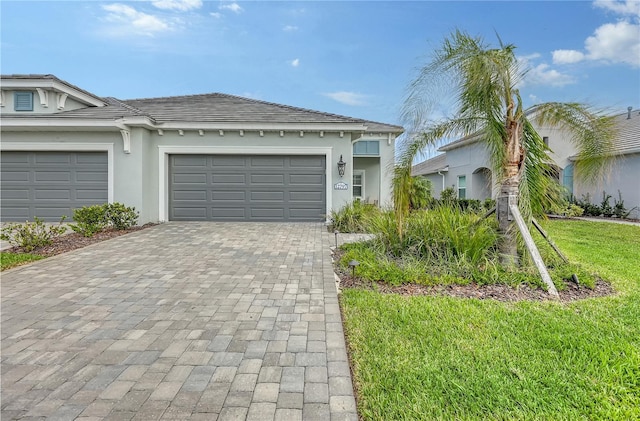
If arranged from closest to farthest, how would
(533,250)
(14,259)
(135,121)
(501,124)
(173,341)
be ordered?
(173,341)
(533,250)
(501,124)
(14,259)
(135,121)

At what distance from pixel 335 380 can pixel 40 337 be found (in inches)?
110

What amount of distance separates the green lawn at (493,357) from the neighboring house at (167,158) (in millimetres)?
7369

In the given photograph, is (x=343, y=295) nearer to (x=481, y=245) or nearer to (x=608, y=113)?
(x=481, y=245)

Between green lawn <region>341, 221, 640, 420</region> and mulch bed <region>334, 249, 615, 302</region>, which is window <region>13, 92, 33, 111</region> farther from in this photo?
green lawn <region>341, 221, 640, 420</region>

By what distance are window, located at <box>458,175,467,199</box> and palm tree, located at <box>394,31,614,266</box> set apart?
12353 mm

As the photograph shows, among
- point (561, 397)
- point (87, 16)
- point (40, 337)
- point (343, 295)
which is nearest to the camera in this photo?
point (561, 397)

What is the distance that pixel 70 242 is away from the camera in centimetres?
725

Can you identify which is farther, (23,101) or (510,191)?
(23,101)

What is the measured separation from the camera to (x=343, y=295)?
13.4 feet

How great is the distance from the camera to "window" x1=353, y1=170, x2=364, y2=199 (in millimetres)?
18141

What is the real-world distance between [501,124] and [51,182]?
12735mm

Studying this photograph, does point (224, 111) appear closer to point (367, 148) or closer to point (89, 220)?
point (89, 220)

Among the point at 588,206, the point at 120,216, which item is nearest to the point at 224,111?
the point at 120,216

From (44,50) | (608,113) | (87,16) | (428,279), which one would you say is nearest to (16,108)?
(44,50)
